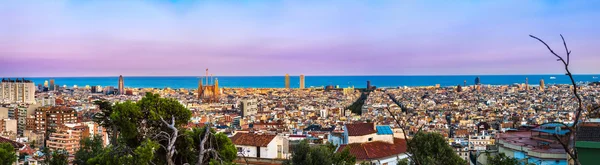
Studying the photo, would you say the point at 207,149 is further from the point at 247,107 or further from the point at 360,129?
the point at 247,107

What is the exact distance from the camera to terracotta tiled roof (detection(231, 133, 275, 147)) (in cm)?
1420

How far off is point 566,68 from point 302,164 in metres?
7.68

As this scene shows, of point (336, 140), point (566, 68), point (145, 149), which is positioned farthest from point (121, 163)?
point (336, 140)

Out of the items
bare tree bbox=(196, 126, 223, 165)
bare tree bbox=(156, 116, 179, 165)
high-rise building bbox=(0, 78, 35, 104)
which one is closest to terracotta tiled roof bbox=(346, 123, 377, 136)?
bare tree bbox=(196, 126, 223, 165)

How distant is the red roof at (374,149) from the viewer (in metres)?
13.5

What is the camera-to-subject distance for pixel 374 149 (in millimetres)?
14133

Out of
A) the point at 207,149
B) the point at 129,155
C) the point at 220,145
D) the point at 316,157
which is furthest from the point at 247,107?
the point at 129,155

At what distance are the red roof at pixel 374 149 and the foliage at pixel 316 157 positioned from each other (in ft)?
10.5

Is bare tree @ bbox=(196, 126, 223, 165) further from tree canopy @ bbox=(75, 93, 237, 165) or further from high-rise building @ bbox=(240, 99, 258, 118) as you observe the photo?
high-rise building @ bbox=(240, 99, 258, 118)

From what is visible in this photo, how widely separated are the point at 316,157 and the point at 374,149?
4.99 m

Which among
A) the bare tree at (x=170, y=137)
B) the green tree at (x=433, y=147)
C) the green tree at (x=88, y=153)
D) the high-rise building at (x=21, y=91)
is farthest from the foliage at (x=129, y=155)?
the high-rise building at (x=21, y=91)

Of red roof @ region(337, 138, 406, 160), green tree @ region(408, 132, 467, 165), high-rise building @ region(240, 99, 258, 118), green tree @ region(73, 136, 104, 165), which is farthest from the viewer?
high-rise building @ region(240, 99, 258, 118)

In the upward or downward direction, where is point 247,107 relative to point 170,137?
downward

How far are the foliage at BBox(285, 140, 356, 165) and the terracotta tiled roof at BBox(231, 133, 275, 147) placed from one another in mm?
4352
